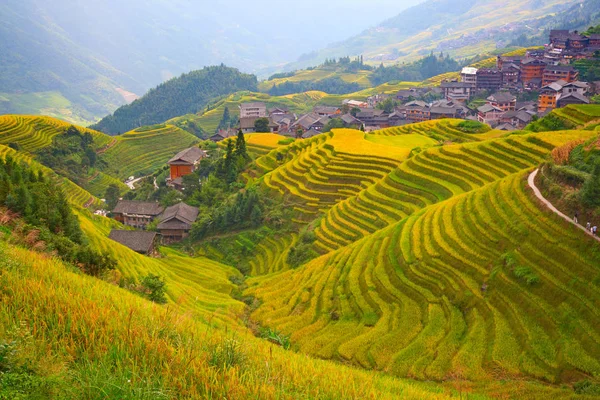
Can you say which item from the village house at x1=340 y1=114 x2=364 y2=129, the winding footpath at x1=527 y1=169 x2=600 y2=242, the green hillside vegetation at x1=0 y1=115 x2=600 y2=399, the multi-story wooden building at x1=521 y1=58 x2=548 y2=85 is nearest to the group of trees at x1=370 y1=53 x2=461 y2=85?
the multi-story wooden building at x1=521 y1=58 x2=548 y2=85

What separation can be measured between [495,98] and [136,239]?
46628mm

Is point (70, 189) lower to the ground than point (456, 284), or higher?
higher

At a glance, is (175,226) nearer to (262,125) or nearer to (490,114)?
(262,125)

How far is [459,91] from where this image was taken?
71.8 m

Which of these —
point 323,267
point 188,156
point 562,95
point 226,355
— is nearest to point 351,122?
point 188,156

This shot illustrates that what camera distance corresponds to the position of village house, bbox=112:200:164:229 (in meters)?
39.3

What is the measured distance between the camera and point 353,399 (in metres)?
4.97

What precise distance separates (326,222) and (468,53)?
13579 centimetres

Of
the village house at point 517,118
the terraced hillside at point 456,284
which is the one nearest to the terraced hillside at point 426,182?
the terraced hillside at point 456,284

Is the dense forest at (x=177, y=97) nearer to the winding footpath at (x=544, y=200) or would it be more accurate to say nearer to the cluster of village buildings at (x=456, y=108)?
the cluster of village buildings at (x=456, y=108)

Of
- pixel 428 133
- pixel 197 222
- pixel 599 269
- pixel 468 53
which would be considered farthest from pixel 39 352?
pixel 468 53

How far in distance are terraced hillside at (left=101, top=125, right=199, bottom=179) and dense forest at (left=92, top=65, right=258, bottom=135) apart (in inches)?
1300

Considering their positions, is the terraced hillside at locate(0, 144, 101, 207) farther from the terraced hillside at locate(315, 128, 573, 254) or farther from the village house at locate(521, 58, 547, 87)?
the village house at locate(521, 58, 547, 87)

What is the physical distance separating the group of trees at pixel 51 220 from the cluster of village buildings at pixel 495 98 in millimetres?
41477
